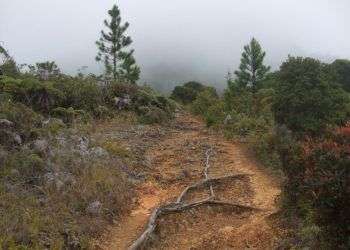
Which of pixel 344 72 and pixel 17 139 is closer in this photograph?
pixel 17 139

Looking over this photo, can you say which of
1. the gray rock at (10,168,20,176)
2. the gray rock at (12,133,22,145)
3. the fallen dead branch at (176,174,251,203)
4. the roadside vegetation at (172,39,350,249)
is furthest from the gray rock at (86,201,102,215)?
the roadside vegetation at (172,39,350,249)

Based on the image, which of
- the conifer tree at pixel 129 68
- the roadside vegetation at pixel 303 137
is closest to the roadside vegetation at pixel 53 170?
the roadside vegetation at pixel 303 137

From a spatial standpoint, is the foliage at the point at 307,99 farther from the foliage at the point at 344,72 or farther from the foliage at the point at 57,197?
the foliage at the point at 344,72

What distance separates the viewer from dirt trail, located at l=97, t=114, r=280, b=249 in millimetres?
9750

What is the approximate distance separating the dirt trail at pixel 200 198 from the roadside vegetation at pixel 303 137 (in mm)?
552

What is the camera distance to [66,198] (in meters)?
10.2

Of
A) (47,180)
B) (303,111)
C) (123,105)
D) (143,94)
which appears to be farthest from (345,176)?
(143,94)

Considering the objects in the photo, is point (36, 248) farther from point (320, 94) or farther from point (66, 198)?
point (320, 94)

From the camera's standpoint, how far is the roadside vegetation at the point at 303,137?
739 centimetres

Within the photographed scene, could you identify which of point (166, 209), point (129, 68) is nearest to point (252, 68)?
point (129, 68)

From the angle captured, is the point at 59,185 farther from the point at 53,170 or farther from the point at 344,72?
the point at 344,72

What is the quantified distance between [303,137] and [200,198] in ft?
16.7

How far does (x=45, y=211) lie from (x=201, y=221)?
301 cm

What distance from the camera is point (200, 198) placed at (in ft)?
39.4
